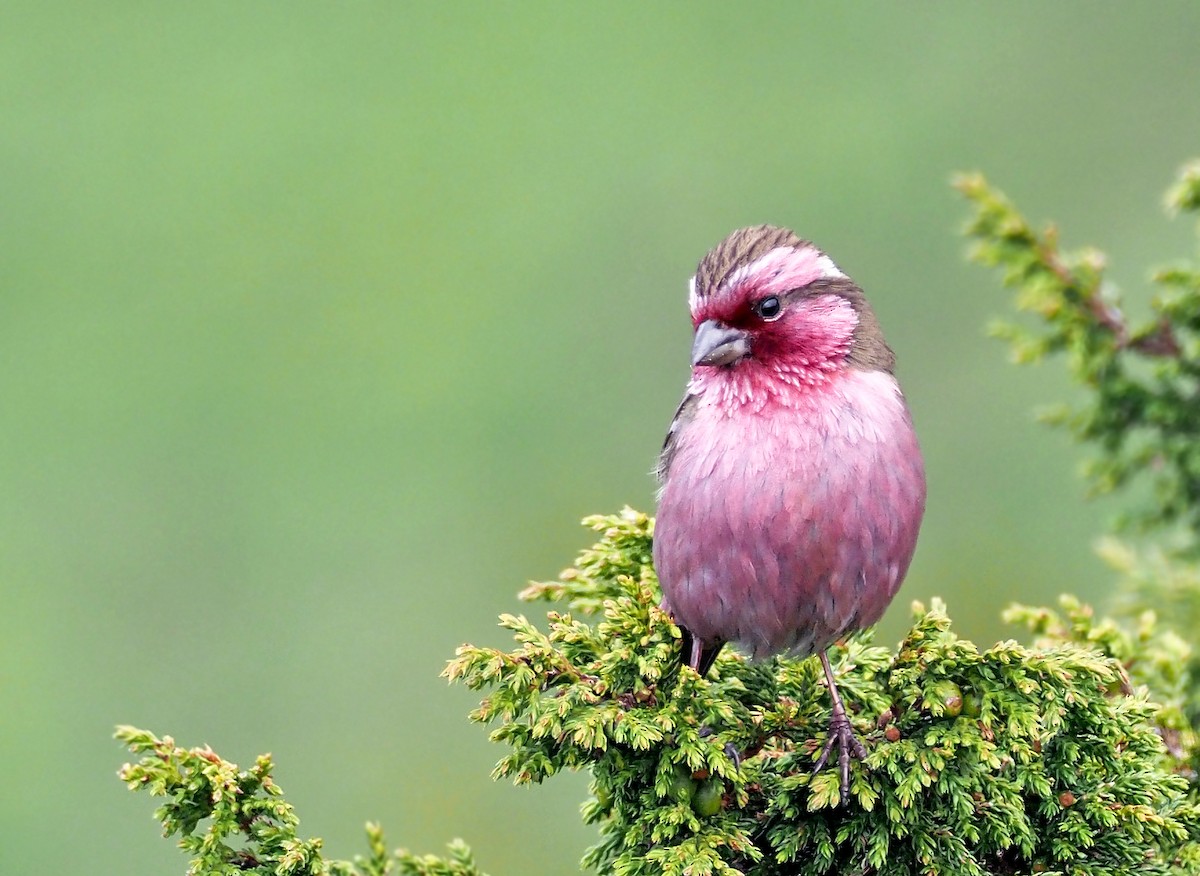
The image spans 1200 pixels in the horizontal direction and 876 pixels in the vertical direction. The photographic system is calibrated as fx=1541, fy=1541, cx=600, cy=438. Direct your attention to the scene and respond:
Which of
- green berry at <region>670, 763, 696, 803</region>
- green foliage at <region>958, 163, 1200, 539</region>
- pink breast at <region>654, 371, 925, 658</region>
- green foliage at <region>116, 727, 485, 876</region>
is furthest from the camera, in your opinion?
green foliage at <region>958, 163, 1200, 539</region>

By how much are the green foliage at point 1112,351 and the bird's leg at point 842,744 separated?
186cm

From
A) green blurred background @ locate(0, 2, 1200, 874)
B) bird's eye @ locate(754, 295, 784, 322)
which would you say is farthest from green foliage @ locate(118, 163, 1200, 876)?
green blurred background @ locate(0, 2, 1200, 874)

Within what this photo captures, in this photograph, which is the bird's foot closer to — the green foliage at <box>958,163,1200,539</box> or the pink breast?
the pink breast

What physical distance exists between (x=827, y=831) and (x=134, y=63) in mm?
13773

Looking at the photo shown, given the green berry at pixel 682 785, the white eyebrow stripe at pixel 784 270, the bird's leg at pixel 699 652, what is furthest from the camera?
the bird's leg at pixel 699 652

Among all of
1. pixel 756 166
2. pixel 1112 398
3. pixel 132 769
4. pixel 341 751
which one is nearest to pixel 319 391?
pixel 341 751

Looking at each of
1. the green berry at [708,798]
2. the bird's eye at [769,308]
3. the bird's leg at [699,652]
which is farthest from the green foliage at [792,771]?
the bird's eye at [769,308]

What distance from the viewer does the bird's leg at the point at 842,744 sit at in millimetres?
4203

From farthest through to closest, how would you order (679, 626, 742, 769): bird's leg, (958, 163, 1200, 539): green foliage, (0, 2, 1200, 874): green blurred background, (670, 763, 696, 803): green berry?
(0, 2, 1200, 874): green blurred background → (958, 163, 1200, 539): green foliage → (679, 626, 742, 769): bird's leg → (670, 763, 696, 803): green berry

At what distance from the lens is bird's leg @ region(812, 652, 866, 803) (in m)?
4.20

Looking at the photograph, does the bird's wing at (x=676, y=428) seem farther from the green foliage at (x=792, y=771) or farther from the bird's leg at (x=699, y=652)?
the green foliage at (x=792, y=771)

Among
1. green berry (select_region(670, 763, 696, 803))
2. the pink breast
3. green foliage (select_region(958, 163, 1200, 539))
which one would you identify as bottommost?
green berry (select_region(670, 763, 696, 803))

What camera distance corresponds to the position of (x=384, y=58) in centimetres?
1579

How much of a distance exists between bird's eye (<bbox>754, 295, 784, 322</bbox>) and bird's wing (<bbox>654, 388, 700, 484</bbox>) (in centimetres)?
37
